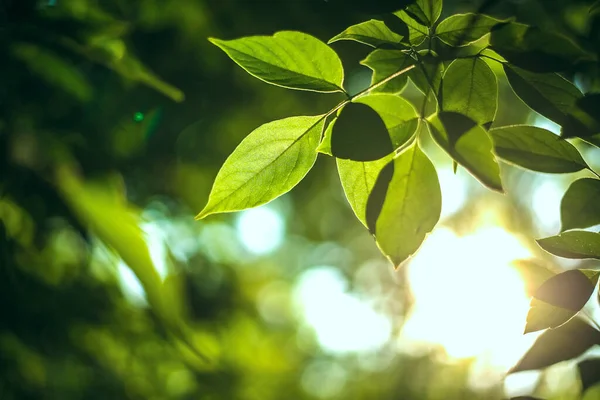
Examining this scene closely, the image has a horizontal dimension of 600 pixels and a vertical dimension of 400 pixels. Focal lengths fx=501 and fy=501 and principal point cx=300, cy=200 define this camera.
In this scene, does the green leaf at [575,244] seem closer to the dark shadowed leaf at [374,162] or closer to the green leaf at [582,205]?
the green leaf at [582,205]

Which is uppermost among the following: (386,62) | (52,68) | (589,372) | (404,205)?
(52,68)

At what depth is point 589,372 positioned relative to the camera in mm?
400

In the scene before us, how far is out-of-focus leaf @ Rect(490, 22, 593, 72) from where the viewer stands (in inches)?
13.0

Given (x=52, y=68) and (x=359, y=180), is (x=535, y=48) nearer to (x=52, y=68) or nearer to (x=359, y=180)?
(x=359, y=180)

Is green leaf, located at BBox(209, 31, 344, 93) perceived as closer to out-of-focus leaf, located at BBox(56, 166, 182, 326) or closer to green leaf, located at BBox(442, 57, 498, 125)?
green leaf, located at BBox(442, 57, 498, 125)

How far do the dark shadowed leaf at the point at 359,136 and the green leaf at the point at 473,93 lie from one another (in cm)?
5

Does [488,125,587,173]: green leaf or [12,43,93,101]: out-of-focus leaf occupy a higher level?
[12,43,93,101]: out-of-focus leaf

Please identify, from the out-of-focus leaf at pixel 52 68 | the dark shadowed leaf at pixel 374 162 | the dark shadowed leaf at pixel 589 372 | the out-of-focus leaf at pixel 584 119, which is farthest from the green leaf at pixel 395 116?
the out-of-focus leaf at pixel 52 68

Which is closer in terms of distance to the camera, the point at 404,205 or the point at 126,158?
the point at 404,205

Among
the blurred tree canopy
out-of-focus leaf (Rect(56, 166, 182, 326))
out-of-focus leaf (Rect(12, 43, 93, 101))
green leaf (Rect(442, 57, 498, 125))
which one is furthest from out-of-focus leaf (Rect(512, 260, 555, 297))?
out-of-focus leaf (Rect(12, 43, 93, 101))

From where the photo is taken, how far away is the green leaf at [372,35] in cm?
37

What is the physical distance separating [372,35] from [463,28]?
0.22 ft

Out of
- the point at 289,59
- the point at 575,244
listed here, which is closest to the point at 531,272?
the point at 575,244

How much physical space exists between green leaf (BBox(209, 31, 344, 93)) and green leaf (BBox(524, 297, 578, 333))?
0.72 ft
